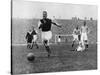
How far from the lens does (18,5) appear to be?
7.11 ft

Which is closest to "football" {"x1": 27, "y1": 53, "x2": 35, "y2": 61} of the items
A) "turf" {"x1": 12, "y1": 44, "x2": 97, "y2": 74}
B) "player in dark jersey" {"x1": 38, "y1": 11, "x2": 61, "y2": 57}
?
"turf" {"x1": 12, "y1": 44, "x2": 97, "y2": 74}

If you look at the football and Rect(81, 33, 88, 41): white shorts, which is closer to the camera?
the football

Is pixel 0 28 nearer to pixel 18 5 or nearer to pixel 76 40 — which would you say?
pixel 18 5

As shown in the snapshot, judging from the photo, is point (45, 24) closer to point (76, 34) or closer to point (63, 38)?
point (63, 38)

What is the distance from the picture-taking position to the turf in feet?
7.09

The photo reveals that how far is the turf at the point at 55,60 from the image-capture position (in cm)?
216

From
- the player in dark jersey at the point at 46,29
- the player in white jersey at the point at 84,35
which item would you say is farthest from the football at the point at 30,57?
the player in white jersey at the point at 84,35

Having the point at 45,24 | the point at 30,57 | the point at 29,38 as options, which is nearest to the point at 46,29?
the point at 45,24

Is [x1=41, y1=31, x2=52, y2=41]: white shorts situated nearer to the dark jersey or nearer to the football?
the dark jersey

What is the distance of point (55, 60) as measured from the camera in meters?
2.28

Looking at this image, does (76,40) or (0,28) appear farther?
(76,40)

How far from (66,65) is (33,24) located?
26.7 inches

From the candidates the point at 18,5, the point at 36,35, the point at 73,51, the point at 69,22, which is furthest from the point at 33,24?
the point at 73,51

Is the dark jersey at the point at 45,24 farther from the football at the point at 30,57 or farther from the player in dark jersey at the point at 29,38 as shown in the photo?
the football at the point at 30,57
